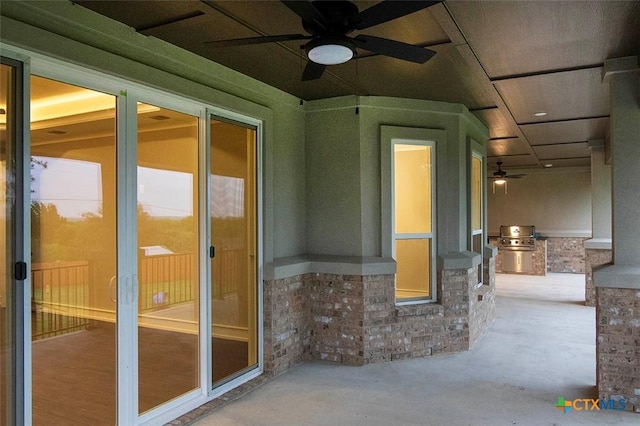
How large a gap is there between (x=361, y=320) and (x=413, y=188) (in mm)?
1614

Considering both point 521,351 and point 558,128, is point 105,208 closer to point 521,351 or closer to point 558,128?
point 521,351

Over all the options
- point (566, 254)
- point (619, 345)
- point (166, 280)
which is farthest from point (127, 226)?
point (566, 254)

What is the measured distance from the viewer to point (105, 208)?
3107 mm

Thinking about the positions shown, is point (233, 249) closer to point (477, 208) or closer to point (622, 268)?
point (622, 268)

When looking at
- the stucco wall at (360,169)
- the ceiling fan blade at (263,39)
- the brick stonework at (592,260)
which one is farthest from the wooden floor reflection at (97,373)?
the brick stonework at (592,260)

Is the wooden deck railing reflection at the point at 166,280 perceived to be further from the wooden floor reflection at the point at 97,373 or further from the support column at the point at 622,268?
the support column at the point at 622,268

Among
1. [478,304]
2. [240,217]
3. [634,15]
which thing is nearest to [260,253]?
[240,217]

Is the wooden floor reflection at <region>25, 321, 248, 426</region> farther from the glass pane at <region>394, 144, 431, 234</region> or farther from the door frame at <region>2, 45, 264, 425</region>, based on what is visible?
the glass pane at <region>394, 144, 431, 234</region>

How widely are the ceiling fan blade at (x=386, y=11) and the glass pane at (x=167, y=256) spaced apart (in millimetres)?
1776

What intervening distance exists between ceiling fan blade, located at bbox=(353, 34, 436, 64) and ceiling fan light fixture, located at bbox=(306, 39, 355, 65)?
64mm

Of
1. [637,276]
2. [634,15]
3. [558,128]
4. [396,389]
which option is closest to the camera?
[634,15]

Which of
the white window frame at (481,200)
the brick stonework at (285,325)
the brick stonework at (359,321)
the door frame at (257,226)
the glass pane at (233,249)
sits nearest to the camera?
the door frame at (257,226)

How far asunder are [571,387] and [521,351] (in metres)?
1.09

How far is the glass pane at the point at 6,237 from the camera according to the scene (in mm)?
2379
